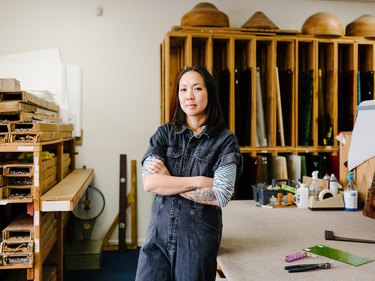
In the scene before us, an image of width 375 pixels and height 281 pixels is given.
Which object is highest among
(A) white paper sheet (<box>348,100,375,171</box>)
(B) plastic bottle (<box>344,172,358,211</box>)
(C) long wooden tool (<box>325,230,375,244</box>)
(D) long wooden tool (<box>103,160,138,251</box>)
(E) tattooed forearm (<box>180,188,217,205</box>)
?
(A) white paper sheet (<box>348,100,375,171</box>)

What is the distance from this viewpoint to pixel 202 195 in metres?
1.59

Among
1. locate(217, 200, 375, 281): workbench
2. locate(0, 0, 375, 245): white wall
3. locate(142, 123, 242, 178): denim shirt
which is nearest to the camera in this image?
locate(217, 200, 375, 281): workbench

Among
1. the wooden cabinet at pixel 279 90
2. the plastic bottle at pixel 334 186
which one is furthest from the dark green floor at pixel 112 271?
the plastic bottle at pixel 334 186

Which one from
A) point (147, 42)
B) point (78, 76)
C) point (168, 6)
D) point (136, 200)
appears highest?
point (168, 6)

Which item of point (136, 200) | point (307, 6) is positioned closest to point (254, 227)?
point (136, 200)

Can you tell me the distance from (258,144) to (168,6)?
78.9 inches

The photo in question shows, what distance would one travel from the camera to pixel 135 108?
181 inches

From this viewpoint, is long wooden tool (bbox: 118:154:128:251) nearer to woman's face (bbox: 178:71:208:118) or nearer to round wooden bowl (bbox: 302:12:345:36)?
round wooden bowl (bbox: 302:12:345:36)

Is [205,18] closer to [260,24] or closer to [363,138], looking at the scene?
[260,24]

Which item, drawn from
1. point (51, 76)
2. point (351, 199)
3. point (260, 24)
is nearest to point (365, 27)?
point (260, 24)

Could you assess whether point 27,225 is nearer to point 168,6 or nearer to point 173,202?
point 173,202

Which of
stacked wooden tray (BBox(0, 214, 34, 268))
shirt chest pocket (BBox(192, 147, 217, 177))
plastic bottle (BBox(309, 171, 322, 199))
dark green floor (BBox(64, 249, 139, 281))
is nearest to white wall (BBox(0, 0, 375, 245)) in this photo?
dark green floor (BBox(64, 249, 139, 281))

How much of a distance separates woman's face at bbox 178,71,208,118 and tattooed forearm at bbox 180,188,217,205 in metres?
0.35

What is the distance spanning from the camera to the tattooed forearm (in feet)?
5.23
